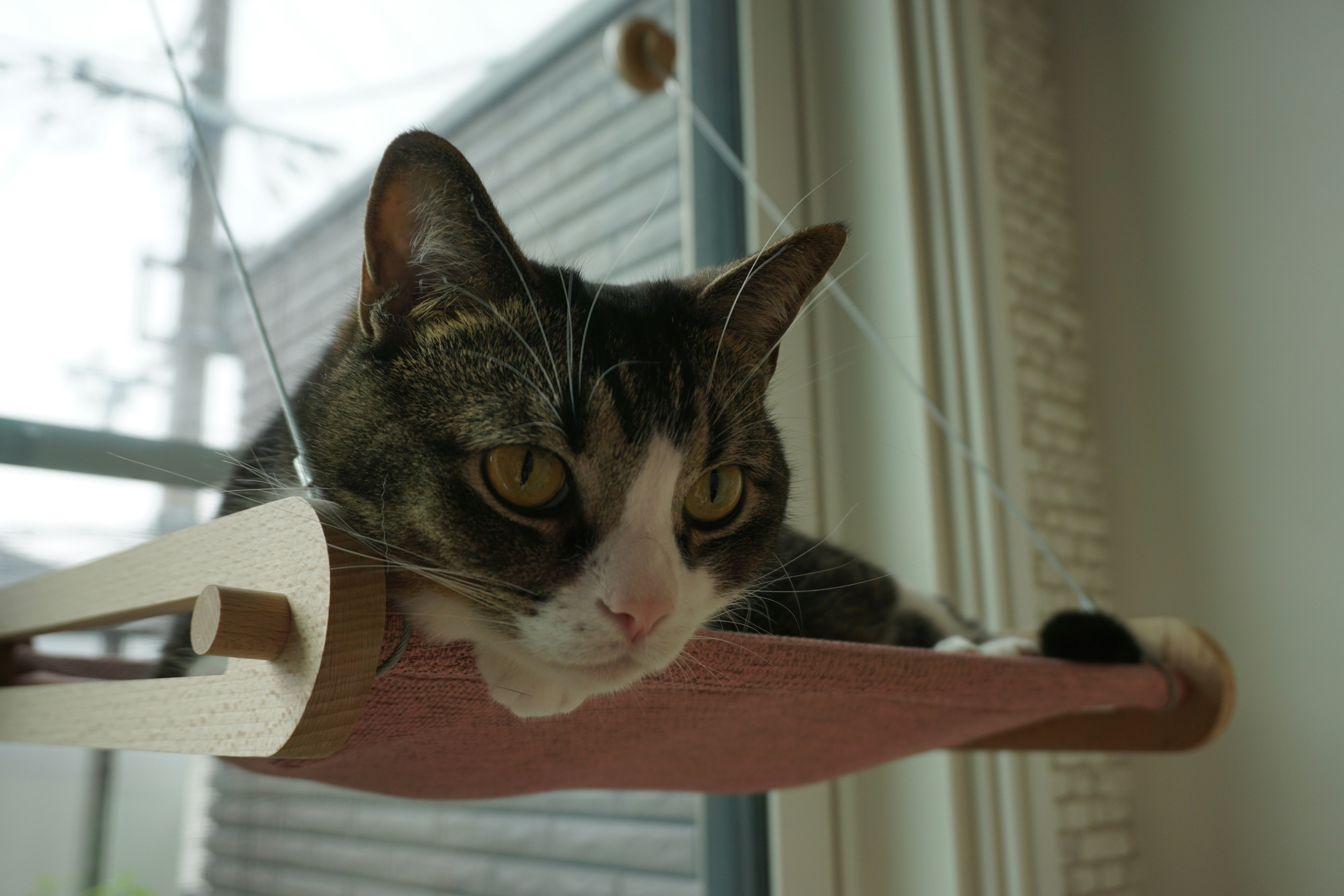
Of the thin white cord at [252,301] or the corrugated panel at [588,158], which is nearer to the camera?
the thin white cord at [252,301]

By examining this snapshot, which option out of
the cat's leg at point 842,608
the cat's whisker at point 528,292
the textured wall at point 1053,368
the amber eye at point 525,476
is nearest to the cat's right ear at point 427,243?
the cat's whisker at point 528,292

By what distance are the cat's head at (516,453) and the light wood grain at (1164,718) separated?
0.69m

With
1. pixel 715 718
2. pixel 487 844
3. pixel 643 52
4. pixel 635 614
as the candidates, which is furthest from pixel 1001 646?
pixel 487 844

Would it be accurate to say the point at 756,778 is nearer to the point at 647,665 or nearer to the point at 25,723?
the point at 647,665

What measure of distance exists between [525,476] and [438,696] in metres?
0.14

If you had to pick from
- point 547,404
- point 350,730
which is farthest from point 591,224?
point 350,730

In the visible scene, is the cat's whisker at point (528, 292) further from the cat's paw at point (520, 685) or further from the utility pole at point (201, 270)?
the utility pole at point (201, 270)

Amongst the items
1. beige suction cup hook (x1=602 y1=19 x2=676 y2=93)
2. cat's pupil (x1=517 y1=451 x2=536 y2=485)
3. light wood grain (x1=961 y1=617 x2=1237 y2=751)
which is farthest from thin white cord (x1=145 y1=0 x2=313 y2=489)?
light wood grain (x1=961 y1=617 x2=1237 y2=751)

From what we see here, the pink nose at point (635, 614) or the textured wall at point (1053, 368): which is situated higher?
the textured wall at point (1053, 368)

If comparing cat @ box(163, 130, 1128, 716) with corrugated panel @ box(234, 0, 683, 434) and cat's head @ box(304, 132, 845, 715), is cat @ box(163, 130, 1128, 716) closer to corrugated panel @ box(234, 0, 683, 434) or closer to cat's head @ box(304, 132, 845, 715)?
cat's head @ box(304, 132, 845, 715)

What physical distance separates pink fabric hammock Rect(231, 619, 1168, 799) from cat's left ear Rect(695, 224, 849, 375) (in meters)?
0.27

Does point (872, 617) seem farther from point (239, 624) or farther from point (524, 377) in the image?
point (239, 624)

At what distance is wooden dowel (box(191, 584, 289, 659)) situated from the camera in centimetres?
45

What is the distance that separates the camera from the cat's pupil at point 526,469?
0.59 m
